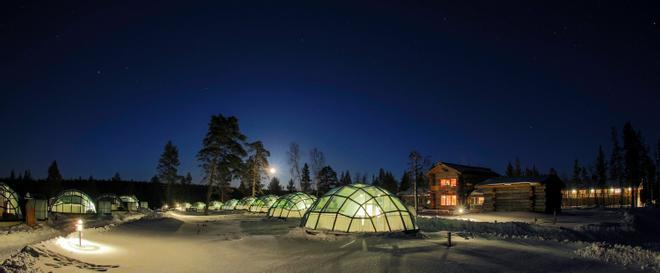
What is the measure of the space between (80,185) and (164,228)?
11242 centimetres

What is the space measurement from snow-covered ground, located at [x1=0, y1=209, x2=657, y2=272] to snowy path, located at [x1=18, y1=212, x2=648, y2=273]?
0.9 inches

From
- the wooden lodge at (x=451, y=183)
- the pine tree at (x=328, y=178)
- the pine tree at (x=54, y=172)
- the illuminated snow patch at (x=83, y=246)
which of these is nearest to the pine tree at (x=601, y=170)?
the wooden lodge at (x=451, y=183)

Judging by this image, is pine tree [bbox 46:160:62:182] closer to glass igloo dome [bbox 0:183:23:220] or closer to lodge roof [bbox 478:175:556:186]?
glass igloo dome [bbox 0:183:23:220]

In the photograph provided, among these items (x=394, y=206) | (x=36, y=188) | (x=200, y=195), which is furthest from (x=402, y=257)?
(x=200, y=195)

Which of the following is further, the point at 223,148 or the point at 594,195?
the point at 594,195

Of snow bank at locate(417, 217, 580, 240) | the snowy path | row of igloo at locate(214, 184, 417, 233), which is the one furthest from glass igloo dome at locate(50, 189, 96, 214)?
snow bank at locate(417, 217, 580, 240)

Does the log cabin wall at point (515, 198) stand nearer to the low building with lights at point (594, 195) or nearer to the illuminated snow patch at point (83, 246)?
the low building with lights at point (594, 195)

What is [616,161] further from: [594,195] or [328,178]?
[328,178]

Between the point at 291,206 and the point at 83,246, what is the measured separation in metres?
22.8

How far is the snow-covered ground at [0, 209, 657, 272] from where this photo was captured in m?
11.7

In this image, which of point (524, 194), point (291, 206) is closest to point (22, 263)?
point (291, 206)

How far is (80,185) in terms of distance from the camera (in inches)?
4756

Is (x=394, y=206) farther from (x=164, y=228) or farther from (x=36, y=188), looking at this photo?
(x=36, y=188)

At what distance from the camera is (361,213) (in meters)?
19.4
